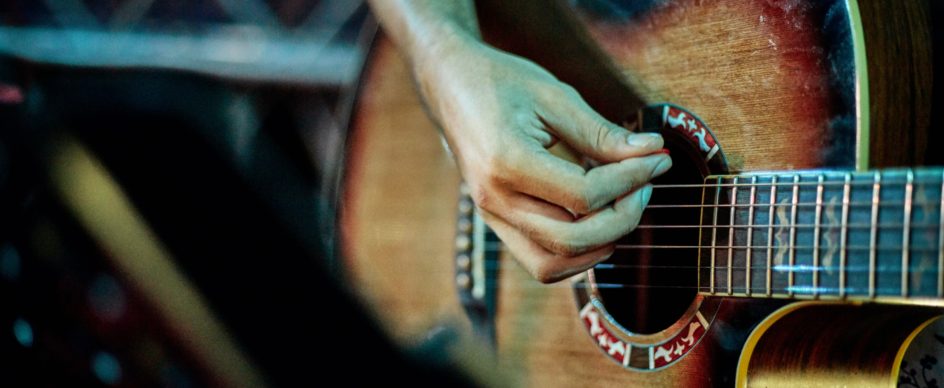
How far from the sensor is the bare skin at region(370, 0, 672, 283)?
24.0 inches

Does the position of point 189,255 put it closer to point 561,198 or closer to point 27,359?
point 27,359

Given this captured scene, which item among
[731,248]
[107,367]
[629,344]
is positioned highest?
[731,248]

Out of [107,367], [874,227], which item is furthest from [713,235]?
[107,367]

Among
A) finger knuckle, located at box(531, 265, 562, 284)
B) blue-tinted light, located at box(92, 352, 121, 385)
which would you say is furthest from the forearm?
blue-tinted light, located at box(92, 352, 121, 385)

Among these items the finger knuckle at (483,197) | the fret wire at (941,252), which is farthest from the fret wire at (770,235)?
the finger knuckle at (483,197)

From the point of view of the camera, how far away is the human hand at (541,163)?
0.61m

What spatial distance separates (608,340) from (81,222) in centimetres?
73

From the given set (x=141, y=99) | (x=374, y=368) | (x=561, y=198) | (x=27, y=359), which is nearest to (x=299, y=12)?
(x=141, y=99)

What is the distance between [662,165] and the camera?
61 centimetres

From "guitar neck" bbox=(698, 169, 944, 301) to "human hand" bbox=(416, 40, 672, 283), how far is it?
0.07m

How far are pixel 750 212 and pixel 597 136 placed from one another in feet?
0.42

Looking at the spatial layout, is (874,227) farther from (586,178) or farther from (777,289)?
(586,178)

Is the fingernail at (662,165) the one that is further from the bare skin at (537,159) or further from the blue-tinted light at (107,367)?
the blue-tinted light at (107,367)

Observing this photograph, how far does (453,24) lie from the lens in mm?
776
